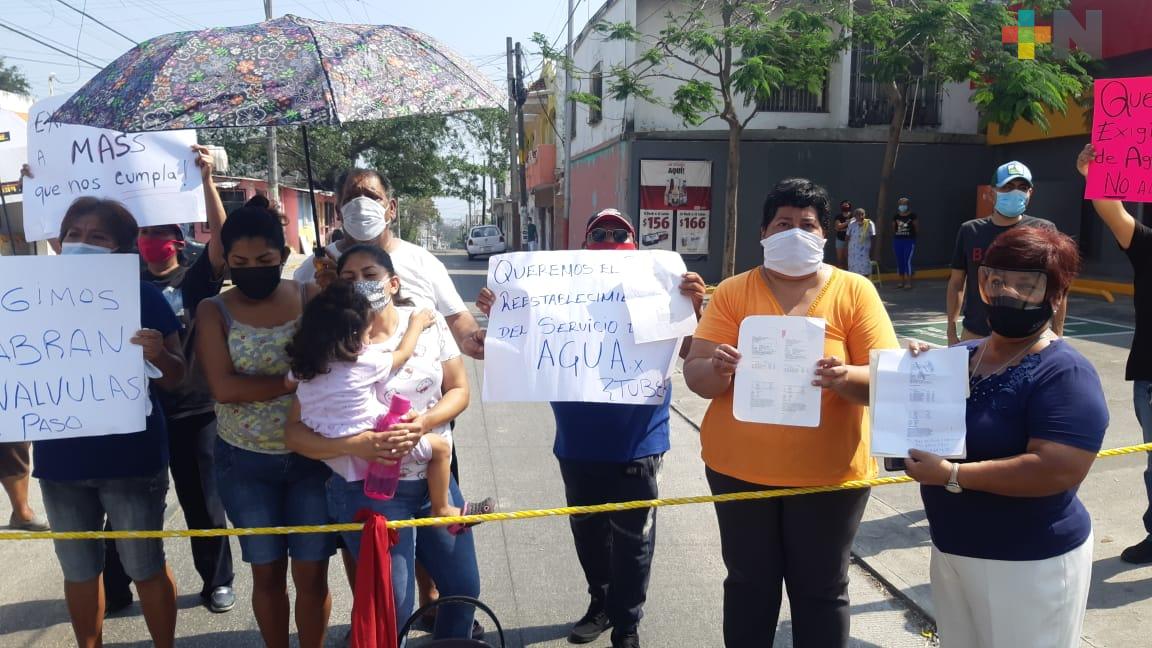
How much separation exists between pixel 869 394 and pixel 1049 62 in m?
14.6

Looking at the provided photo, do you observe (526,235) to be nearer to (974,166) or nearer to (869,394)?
(974,166)

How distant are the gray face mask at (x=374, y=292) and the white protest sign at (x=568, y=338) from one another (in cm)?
50

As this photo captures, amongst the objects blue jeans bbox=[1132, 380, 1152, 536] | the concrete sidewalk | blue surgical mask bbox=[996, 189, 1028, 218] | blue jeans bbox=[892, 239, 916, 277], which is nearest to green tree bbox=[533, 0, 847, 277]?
blue jeans bbox=[892, 239, 916, 277]

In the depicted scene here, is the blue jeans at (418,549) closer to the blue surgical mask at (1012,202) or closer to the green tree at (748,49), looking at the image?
the blue surgical mask at (1012,202)

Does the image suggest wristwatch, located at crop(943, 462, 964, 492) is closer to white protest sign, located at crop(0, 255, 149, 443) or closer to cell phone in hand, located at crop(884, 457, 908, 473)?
cell phone in hand, located at crop(884, 457, 908, 473)

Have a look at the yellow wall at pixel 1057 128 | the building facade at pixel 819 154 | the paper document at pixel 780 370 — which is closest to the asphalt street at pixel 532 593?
the paper document at pixel 780 370

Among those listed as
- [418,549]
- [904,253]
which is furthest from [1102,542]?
[904,253]

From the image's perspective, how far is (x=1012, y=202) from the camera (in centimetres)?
473

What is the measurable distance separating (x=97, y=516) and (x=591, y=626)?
2098 mm

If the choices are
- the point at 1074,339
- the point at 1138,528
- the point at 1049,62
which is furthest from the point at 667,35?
the point at 1138,528

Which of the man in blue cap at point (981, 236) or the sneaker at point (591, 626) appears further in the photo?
the man in blue cap at point (981, 236)

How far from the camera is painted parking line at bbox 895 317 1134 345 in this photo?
37.9 feet

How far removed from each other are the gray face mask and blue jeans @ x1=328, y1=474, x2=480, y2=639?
61cm

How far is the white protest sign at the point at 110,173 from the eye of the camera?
160 inches
